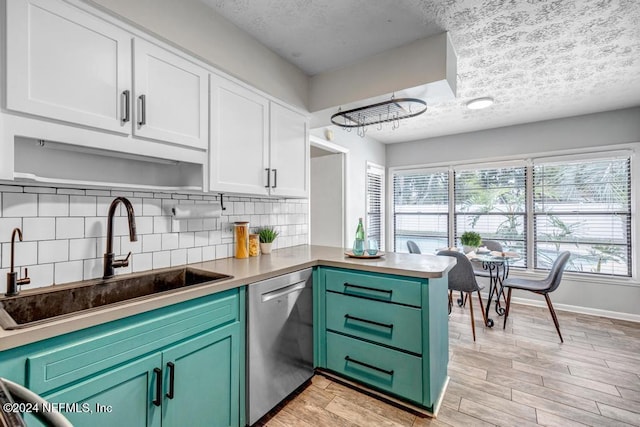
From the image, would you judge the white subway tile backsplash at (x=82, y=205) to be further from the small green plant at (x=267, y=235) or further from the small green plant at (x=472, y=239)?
the small green plant at (x=472, y=239)

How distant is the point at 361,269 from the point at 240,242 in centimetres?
96

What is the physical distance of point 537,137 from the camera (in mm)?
4086

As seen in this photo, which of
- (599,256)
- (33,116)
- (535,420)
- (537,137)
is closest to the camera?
(33,116)

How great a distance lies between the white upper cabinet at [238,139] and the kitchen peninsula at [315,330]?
56 centimetres

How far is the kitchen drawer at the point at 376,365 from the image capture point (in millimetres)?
1846

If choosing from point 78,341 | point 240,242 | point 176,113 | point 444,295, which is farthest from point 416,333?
point 176,113

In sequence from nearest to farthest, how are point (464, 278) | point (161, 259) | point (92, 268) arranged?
1. point (92, 268)
2. point (161, 259)
3. point (464, 278)

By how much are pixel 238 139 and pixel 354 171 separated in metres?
2.42

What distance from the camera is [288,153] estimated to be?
252cm

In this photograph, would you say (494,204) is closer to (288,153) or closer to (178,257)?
(288,153)

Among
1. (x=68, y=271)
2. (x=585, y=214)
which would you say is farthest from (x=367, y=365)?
(x=585, y=214)

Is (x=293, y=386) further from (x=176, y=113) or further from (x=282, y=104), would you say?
(x=282, y=104)

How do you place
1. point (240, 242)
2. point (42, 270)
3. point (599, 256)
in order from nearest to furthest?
point (42, 270), point (240, 242), point (599, 256)

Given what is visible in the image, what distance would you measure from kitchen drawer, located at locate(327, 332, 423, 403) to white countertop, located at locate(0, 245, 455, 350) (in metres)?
0.52
